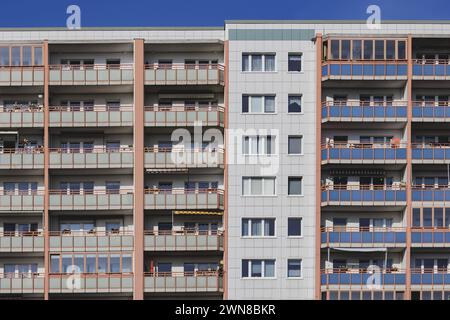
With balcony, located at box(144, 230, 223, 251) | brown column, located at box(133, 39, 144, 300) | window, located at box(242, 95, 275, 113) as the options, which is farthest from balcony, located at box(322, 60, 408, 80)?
balcony, located at box(144, 230, 223, 251)

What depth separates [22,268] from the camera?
5806 cm

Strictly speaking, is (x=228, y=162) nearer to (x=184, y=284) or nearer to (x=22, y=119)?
(x=184, y=284)

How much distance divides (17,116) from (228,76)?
1408 cm

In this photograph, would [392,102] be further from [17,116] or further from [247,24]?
[17,116]

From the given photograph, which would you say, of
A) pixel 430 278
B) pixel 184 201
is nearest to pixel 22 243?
pixel 184 201

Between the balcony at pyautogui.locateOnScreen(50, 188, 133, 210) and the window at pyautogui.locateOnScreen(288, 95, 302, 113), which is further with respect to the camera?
the window at pyautogui.locateOnScreen(288, 95, 302, 113)

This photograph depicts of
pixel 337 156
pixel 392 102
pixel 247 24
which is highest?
pixel 247 24

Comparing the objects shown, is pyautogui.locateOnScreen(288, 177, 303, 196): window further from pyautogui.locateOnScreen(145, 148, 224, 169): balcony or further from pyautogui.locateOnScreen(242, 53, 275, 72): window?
pyautogui.locateOnScreen(242, 53, 275, 72): window

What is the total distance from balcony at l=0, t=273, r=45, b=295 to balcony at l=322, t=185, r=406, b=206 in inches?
751

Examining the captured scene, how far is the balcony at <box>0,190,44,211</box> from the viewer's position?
5688 centimetres

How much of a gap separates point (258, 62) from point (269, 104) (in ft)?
9.51
